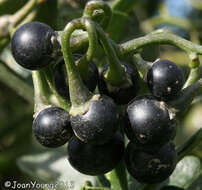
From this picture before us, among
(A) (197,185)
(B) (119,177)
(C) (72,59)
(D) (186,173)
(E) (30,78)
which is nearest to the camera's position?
(C) (72,59)

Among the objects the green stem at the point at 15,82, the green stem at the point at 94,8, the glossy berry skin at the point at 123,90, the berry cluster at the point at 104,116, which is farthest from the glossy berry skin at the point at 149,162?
the green stem at the point at 15,82

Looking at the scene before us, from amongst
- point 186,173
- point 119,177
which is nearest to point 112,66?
point 119,177

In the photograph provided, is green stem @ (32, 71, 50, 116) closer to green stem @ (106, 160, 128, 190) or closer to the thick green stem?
the thick green stem

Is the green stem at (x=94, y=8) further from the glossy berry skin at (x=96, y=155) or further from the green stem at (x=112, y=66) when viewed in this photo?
the glossy berry skin at (x=96, y=155)

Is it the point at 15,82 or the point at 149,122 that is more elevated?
the point at 149,122

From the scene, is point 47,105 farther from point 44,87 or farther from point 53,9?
point 53,9

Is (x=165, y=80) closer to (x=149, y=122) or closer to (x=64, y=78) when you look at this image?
(x=149, y=122)

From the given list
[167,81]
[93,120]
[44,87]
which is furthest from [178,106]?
[44,87]
